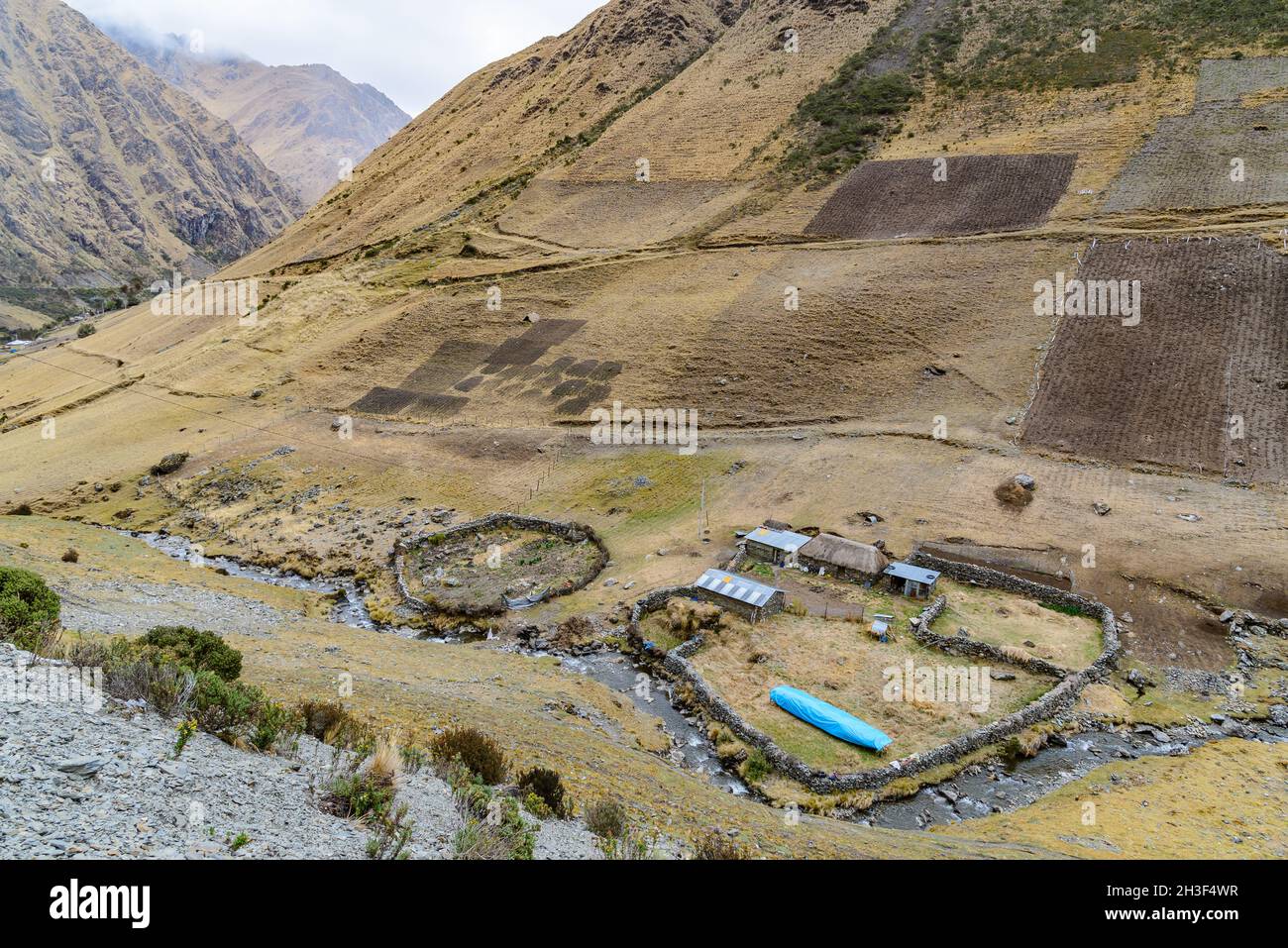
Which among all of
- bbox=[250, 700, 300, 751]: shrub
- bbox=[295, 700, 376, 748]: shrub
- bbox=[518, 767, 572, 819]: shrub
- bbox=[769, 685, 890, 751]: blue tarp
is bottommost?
bbox=[769, 685, 890, 751]: blue tarp

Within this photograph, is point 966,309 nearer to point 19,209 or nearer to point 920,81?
point 920,81

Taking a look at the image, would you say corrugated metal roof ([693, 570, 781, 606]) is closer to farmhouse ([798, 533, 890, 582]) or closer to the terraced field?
farmhouse ([798, 533, 890, 582])

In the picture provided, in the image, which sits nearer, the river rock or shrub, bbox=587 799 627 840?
the river rock

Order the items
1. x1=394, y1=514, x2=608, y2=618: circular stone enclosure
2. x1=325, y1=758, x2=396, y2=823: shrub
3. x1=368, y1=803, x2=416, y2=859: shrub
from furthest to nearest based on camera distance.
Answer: x1=394, y1=514, x2=608, y2=618: circular stone enclosure → x1=325, y1=758, x2=396, y2=823: shrub → x1=368, y1=803, x2=416, y2=859: shrub

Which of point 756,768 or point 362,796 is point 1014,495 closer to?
point 756,768

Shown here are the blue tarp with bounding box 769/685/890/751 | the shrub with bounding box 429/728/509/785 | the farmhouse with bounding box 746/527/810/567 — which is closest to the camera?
the shrub with bounding box 429/728/509/785

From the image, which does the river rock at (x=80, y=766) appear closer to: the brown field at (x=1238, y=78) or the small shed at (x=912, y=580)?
the small shed at (x=912, y=580)

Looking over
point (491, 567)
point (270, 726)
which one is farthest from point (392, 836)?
point (491, 567)

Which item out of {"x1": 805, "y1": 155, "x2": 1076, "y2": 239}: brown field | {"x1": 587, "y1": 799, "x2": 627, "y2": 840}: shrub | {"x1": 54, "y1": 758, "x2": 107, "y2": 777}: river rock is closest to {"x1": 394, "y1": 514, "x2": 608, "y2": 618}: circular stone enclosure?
{"x1": 587, "y1": 799, "x2": 627, "y2": 840}: shrub
